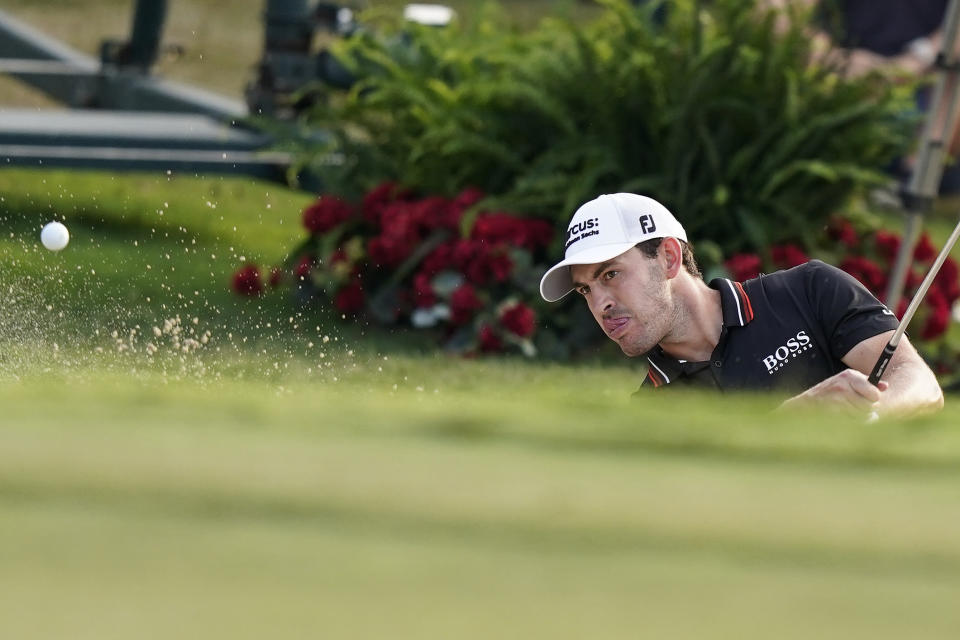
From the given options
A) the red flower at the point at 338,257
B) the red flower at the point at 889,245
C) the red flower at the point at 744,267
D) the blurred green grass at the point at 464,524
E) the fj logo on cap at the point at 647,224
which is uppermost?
the blurred green grass at the point at 464,524

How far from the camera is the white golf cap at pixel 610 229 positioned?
11.2ft

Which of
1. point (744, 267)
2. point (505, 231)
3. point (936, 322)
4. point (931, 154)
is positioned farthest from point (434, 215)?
point (936, 322)

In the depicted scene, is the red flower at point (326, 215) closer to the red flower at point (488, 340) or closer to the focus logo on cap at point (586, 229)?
the red flower at point (488, 340)

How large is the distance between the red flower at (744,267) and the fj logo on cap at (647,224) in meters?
3.02

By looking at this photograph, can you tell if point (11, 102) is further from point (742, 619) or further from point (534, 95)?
point (742, 619)

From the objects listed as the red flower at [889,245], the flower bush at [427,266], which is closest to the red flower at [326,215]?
the flower bush at [427,266]

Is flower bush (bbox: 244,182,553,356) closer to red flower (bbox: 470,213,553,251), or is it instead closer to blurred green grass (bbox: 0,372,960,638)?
red flower (bbox: 470,213,553,251)

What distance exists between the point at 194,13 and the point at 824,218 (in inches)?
482

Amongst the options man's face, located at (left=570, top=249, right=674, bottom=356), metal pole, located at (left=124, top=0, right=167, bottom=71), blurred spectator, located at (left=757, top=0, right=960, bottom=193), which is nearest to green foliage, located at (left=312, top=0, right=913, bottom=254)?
blurred spectator, located at (left=757, top=0, right=960, bottom=193)

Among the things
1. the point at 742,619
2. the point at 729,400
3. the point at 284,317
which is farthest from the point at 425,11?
the point at 742,619

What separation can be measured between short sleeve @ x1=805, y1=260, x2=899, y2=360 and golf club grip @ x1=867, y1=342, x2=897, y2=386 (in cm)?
13

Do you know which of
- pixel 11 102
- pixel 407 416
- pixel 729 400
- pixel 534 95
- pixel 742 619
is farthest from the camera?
pixel 11 102

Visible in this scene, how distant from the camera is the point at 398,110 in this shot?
7.57 m

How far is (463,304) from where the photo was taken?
652cm
